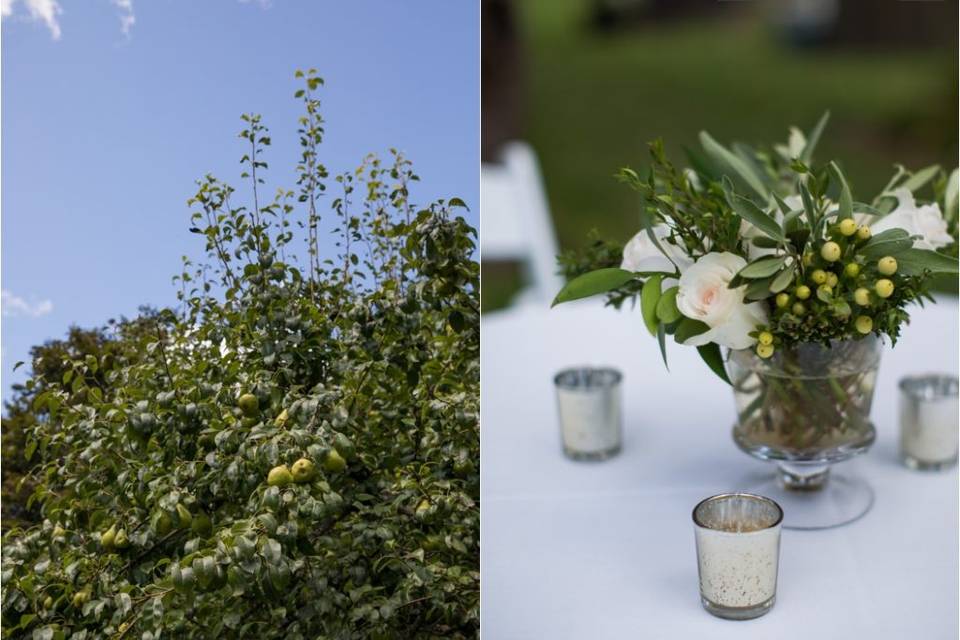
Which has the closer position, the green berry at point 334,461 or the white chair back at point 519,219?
the green berry at point 334,461

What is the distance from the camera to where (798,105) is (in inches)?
254

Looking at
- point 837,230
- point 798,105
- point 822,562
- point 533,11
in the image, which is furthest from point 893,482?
point 533,11

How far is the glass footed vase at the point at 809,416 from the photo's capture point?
3.63ft

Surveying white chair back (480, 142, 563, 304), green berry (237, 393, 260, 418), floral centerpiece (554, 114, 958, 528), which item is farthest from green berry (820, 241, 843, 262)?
white chair back (480, 142, 563, 304)

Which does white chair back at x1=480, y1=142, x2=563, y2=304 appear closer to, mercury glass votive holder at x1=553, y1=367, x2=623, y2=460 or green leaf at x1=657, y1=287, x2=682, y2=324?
mercury glass votive holder at x1=553, y1=367, x2=623, y2=460

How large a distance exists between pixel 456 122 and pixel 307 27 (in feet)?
0.58

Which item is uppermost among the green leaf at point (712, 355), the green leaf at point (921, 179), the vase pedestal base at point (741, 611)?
the green leaf at point (921, 179)

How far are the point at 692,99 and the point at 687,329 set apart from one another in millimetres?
6196

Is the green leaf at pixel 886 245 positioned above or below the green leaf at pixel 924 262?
above

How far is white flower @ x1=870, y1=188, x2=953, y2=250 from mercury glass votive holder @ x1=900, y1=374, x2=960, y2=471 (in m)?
0.26

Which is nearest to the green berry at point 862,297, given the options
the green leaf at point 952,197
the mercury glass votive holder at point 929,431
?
the green leaf at point 952,197

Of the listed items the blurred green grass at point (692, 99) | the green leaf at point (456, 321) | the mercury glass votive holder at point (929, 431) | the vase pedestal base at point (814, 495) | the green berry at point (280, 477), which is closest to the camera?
the green berry at point (280, 477)

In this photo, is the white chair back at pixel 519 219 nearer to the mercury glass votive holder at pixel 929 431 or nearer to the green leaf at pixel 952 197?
the mercury glass votive holder at pixel 929 431

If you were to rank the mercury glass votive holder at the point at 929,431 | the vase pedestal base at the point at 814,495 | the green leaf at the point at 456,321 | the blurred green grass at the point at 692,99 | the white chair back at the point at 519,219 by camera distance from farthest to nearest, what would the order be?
the blurred green grass at the point at 692,99
the white chair back at the point at 519,219
the mercury glass votive holder at the point at 929,431
the vase pedestal base at the point at 814,495
the green leaf at the point at 456,321
